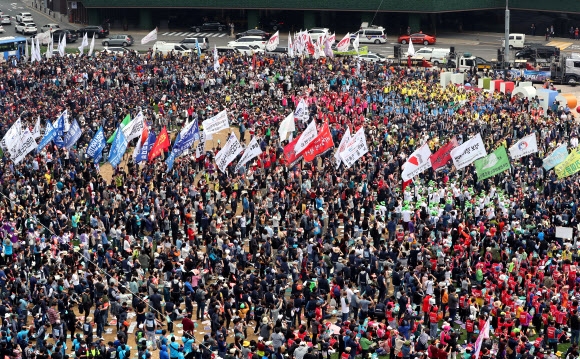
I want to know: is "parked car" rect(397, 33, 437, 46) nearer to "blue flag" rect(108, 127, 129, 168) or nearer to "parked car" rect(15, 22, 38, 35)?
"parked car" rect(15, 22, 38, 35)

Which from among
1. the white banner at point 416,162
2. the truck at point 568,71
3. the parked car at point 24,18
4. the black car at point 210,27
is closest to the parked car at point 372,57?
the truck at point 568,71

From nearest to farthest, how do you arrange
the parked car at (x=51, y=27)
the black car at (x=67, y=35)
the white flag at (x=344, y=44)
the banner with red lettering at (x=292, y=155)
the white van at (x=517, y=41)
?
the banner with red lettering at (x=292, y=155) < the white flag at (x=344, y=44) < the white van at (x=517, y=41) < the black car at (x=67, y=35) < the parked car at (x=51, y=27)

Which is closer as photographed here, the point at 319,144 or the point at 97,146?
the point at 319,144

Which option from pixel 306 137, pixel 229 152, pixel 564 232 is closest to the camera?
pixel 564 232

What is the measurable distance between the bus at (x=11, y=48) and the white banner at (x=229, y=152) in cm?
3419

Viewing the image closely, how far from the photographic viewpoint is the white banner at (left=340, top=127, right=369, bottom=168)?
41.8m

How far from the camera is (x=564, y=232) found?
120 feet

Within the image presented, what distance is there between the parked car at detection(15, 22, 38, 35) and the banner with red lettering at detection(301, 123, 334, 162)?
50646 millimetres

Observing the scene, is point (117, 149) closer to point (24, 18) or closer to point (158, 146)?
point (158, 146)

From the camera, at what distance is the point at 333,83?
60406 millimetres

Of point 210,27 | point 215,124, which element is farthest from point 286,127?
point 210,27

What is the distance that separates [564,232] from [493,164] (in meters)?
5.38

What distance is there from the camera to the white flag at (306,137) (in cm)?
4178

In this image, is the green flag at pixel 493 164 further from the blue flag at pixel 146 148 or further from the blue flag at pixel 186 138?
the blue flag at pixel 146 148
